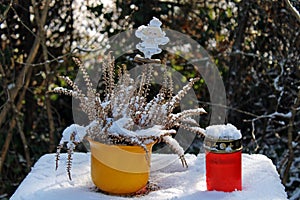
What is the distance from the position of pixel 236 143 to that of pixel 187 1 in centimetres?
128

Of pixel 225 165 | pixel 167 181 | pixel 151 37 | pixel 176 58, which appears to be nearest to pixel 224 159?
pixel 225 165

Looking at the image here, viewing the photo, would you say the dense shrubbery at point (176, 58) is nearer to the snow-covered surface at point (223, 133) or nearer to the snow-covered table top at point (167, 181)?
the snow-covered table top at point (167, 181)

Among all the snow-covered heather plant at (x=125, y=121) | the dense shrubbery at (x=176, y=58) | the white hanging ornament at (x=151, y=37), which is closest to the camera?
the snow-covered heather plant at (x=125, y=121)

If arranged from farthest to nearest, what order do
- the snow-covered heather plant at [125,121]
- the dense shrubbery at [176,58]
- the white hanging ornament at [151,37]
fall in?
the dense shrubbery at [176,58] < the white hanging ornament at [151,37] < the snow-covered heather plant at [125,121]

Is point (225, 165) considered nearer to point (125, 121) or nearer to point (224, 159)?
point (224, 159)

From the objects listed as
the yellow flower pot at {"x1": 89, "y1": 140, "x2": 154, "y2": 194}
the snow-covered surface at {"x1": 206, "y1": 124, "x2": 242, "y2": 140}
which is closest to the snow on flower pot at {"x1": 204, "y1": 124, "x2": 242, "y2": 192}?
the snow-covered surface at {"x1": 206, "y1": 124, "x2": 242, "y2": 140}

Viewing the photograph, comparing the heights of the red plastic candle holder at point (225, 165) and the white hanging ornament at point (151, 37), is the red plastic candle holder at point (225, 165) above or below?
below

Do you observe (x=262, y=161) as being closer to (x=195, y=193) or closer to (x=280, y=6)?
(x=195, y=193)

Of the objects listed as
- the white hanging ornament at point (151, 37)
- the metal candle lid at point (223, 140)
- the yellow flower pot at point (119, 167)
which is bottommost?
the yellow flower pot at point (119, 167)

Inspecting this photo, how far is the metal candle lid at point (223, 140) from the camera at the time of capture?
129cm

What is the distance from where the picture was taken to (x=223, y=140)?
4.24 feet

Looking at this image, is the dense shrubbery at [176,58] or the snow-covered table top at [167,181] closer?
the snow-covered table top at [167,181]

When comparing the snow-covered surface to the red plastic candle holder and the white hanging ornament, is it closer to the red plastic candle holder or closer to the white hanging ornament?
the red plastic candle holder

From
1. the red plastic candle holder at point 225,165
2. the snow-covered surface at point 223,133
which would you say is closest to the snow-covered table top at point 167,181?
the red plastic candle holder at point 225,165
